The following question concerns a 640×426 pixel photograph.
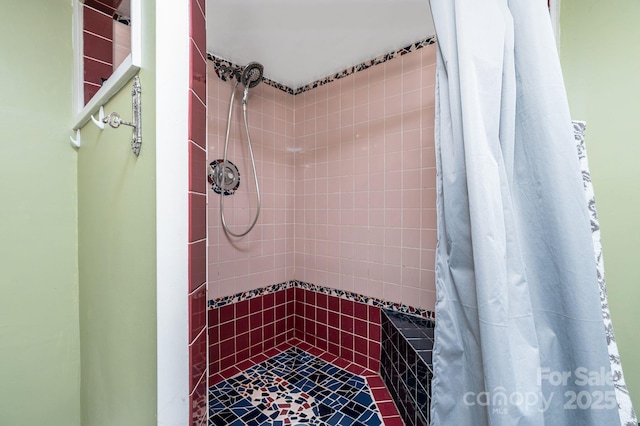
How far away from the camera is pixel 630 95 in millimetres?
810

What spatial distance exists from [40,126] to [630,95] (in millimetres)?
1994

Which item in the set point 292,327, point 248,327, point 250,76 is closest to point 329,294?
point 292,327

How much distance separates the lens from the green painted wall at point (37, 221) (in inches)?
36.5

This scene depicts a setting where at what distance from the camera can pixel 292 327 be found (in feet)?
6.43

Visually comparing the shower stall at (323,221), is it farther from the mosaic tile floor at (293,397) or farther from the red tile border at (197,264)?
the red tile border at (197,264)

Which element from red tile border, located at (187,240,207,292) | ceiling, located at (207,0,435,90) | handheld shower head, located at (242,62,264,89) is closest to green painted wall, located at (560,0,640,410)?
ceiling, located at (207,0,435,90)

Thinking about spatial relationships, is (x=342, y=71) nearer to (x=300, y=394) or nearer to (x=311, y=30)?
(x=311, y=30)

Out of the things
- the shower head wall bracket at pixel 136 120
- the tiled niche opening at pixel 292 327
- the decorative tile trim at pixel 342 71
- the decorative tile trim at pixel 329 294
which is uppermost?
the decorative tile trim at pixel 342 71

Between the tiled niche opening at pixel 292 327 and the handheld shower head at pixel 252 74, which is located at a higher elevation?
the handheld shower head at pixel 252 74

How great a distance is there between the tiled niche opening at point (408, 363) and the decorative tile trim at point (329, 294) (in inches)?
1.3

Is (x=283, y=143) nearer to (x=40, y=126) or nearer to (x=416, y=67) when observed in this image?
(x=416, y=67)

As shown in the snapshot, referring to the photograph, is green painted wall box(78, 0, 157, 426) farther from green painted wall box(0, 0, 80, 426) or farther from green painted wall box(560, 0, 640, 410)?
green painted wall box(560, 0, 640, 410)

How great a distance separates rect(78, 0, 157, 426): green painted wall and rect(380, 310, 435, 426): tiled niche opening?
956mm

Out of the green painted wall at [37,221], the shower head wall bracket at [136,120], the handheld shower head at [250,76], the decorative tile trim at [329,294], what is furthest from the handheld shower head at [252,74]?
the decorative tile trim at [329,294]
